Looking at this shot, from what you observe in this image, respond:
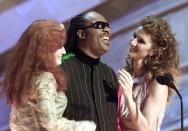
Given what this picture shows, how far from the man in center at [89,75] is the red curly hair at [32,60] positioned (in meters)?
0.16

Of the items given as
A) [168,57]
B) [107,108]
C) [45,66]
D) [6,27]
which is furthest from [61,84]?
[6,27]

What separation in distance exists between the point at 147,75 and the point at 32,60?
2.17 ft

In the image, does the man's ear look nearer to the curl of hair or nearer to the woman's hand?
the woman's hand

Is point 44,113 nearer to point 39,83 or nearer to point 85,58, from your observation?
point 39,83

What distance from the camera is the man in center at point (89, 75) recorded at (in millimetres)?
1913

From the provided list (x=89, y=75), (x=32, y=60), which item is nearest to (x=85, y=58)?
(x=89, y=75)

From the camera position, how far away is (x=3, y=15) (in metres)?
2.94

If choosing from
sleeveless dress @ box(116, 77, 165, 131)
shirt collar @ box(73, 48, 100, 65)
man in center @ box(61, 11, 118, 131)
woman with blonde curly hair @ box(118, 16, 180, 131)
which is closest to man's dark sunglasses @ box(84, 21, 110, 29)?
man in center @ box(61, 11, 118, 131)

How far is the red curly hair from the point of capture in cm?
172

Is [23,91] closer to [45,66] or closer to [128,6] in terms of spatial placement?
[45,66]

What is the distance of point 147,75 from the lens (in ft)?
7.35

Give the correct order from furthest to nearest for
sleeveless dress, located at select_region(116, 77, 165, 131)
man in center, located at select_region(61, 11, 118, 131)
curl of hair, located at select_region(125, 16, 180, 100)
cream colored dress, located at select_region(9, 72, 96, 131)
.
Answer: curl of hair, located at select_region(125, 16, 180, 100)
sleeveless dress, located at select_region(116, 77, 165, 131)
man in center, located at select_region(61, 11, 118, 131)
cream colored dress, located at select_region(9, 72, 96, 131)

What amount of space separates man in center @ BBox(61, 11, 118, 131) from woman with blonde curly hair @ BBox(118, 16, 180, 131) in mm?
102

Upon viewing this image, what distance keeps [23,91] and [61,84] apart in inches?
5.0
